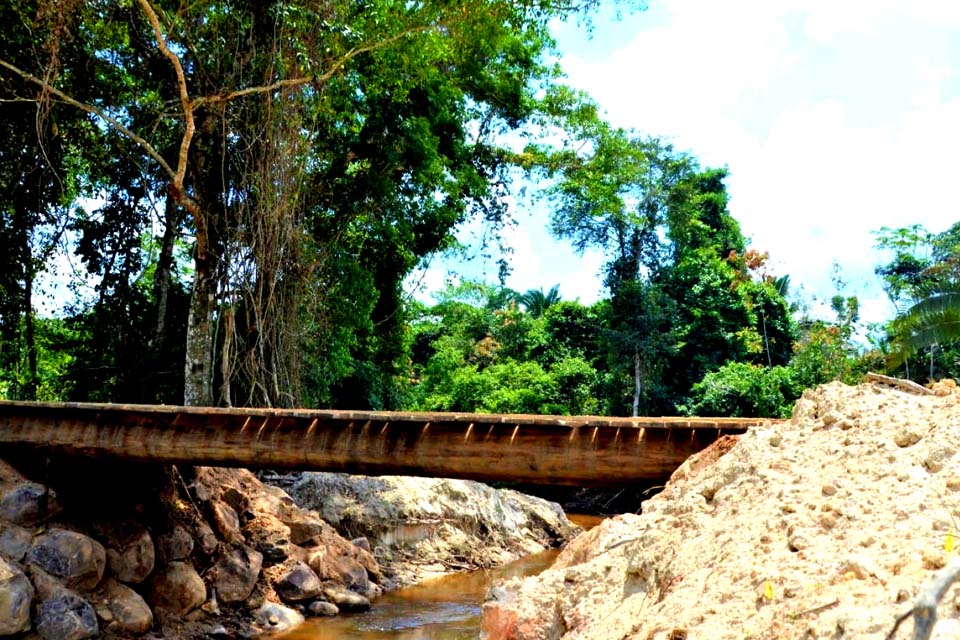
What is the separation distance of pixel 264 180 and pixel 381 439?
5.15 m

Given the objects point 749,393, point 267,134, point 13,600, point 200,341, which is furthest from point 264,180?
point 749,393

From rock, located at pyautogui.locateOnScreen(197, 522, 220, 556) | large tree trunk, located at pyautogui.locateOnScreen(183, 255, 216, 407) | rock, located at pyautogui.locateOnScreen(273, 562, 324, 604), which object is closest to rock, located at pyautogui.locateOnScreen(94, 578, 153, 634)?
rock, located at pyautogui.locateOnScreen(197, 522, 220, 556)

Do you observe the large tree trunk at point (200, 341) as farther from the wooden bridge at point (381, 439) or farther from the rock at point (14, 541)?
the rock at point (14, 541)

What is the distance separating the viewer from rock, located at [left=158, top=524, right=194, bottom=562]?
331 inches

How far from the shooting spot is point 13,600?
6719 mm

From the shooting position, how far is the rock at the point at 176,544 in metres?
8.40

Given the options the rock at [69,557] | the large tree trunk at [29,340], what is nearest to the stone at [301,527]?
the rock at [69,557]

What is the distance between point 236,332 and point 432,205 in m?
4.66

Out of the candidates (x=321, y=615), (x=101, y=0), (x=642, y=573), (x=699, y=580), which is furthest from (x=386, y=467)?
(x=101, y=0)

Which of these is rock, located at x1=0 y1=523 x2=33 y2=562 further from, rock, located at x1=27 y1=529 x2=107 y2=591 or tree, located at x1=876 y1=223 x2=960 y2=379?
tree, located at x1=876 y1=223 x2=960 y2=379

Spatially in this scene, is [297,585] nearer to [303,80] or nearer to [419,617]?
[419,617]

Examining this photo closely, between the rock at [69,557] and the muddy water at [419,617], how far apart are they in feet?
5.87

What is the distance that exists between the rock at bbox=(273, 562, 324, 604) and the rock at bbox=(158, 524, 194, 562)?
1.03 meters

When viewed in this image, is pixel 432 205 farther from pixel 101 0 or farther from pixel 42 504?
pixel 42 504
